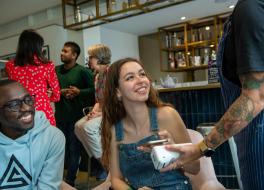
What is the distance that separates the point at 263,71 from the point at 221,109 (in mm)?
1914

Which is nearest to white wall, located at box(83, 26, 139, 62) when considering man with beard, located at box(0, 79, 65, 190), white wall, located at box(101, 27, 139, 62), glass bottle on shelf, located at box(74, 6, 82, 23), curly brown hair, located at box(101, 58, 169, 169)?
white wall, located at box(101, 27, 139, 62)

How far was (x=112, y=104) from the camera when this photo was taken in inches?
62.1

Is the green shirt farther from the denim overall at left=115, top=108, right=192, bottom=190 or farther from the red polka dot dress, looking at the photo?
the denim overall at left=115, top=108, right=192, bottom=190

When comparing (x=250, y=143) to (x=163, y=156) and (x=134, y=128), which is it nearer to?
(x=163, y=156)

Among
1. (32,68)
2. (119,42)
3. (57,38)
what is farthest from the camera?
(119,42)

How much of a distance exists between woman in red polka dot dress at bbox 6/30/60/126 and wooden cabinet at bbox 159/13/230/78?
3.51 meters

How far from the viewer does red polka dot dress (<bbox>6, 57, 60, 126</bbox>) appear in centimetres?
245

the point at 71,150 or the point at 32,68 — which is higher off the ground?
the point at 32,68

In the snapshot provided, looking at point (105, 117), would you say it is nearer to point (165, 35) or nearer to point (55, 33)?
point (55, 33)

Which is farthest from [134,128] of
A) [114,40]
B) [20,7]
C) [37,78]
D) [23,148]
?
[114,40]

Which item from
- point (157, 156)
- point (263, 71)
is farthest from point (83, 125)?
point (263, 71)

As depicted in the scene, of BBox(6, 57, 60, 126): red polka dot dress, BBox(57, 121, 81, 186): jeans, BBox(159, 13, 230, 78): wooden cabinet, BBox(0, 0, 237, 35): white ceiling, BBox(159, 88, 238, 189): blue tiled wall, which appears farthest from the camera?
BBox(159, 13, 230, 78): wooden cabinet

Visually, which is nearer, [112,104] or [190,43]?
[112,104]

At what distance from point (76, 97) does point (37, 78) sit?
740mm
